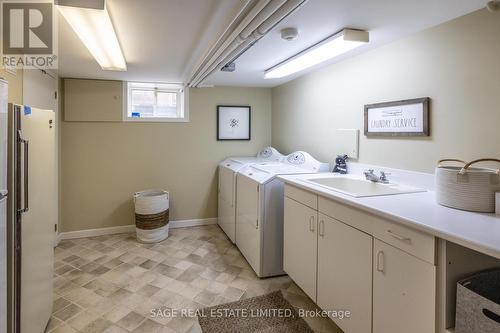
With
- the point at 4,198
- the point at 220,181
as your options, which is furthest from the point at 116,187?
the point at 4,198

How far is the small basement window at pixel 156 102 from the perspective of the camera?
3988 mm

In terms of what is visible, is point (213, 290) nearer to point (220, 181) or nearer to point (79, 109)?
point (220, 181)

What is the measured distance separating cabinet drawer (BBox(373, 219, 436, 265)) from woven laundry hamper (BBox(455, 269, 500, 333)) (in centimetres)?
16

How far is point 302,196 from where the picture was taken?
2.23 m

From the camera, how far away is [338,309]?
1.82 meters

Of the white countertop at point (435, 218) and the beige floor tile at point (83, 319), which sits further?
the beige floor tile at point (83, 319)

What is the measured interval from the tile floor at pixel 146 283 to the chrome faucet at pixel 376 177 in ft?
3.69

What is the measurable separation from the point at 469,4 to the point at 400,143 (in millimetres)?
948

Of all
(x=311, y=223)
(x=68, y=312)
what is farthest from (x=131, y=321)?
(x=311, y=223)

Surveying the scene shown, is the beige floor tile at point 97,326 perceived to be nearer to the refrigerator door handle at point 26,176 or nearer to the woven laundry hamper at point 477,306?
the refrigerator door handle at point 26,176

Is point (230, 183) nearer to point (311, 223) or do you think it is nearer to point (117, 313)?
point (311, 223)

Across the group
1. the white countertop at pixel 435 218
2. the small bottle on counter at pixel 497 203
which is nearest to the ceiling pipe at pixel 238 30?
the white countertop at pixel 435 218

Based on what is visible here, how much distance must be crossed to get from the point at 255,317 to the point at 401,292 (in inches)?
45.5

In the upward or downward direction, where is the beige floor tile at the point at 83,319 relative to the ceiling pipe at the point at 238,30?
downward
